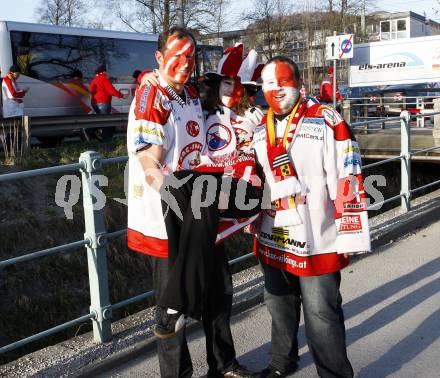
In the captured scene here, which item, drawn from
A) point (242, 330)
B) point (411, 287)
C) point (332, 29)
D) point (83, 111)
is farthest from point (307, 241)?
Result: point (332, 29)

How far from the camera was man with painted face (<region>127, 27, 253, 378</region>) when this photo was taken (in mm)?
2812

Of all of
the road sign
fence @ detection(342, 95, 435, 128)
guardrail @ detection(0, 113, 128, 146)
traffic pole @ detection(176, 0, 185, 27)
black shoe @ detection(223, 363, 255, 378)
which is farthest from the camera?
traffic pole @ detection(176, 0, 185, 27)

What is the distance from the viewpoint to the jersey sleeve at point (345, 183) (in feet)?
9.75

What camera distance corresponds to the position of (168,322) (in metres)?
3.05

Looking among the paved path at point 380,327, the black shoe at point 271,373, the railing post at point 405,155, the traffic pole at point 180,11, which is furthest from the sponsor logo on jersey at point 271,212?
the traffic pole at point 180,11

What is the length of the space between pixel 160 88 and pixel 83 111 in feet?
54.2

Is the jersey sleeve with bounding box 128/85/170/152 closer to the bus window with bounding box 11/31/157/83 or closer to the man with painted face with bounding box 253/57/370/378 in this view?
the man with painted face with bounding box 253/57/370/378

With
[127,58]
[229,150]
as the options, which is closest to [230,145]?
[229,150]

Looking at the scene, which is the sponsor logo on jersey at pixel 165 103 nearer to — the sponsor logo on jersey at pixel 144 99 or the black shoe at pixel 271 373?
the sponsor logo on jersey at pixel 144 99

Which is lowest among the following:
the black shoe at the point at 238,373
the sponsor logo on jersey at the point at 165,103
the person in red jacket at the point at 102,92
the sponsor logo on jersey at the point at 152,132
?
the black shoe at the point at 238,373

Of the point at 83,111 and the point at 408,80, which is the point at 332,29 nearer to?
the point at 408,80

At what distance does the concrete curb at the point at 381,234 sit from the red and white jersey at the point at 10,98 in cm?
1010

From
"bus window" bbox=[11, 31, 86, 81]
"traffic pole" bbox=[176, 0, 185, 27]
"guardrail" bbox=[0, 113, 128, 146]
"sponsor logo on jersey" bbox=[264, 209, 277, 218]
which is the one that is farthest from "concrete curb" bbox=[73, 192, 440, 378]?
"traffic pole" bbox=[176, 0, 185, 27]

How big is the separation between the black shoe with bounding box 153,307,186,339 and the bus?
50.5 ft
